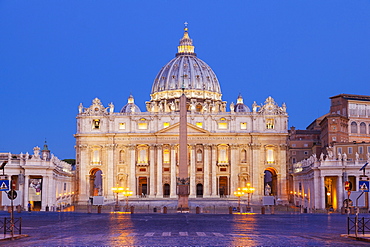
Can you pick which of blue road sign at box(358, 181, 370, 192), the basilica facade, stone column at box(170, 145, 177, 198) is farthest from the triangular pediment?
blue road sign at box(358, 181, 370, 192)

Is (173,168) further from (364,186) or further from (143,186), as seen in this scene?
(364,186)

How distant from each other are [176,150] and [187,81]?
3181 cm

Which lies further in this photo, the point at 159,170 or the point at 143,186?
the point at 143,186

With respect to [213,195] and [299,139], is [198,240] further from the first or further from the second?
[299,139]

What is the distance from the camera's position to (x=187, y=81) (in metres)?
138

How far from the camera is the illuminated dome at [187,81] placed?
451ft

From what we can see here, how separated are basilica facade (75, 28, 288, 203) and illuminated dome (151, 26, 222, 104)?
89.6ft

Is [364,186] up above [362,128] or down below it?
below

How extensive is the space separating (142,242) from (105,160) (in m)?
83.9

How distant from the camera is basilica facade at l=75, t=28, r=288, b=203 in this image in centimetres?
10788

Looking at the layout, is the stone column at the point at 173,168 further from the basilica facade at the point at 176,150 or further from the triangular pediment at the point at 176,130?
the triangular pediment at the point at 176,130

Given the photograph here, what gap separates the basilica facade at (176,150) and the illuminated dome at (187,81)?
27.3 meters

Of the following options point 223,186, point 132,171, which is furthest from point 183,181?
point 223,186

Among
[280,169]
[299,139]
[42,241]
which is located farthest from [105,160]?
[42,241]
